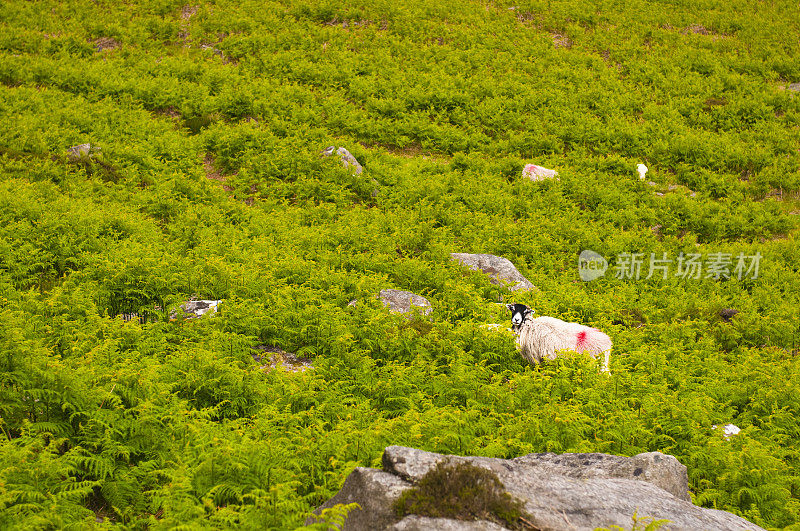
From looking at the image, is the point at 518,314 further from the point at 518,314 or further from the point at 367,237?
the point at 367,237

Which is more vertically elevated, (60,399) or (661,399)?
(60,399)

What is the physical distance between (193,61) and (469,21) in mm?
15777

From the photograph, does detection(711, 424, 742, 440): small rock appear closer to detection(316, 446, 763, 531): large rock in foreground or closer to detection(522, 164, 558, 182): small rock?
detection(316, 446, 763, 531): large rock in foreground

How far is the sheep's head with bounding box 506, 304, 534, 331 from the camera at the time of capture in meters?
10.7

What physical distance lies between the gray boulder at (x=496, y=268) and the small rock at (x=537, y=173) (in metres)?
6.85

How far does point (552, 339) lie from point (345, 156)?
37.0 feet

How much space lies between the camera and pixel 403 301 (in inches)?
448

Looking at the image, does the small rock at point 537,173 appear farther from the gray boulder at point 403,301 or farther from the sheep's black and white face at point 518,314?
the gray boulder at point 403,301

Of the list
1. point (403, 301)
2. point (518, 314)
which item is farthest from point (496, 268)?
point (403, 301)

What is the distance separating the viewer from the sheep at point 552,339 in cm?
1014

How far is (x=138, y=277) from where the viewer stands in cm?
1060

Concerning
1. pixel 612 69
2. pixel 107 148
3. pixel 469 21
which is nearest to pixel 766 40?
pixel 612 69

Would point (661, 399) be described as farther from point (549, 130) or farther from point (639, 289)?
point (549, 130)

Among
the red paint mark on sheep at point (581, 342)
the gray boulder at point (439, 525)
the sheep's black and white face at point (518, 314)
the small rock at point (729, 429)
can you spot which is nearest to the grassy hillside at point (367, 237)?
the small rock at point (729, 429)
